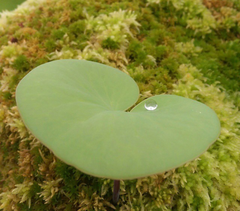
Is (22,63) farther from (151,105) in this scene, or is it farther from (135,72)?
(151,105)

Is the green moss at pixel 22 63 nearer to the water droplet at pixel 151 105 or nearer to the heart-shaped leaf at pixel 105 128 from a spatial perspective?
the heart-shaped leaf at pixel 105 128

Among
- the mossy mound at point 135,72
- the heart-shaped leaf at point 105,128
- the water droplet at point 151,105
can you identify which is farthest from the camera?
the mossy mound at point 135,72

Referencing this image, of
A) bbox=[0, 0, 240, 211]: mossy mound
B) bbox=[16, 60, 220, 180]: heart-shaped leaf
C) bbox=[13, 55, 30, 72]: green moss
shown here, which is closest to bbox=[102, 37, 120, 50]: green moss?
bbox=[0, 0, 240, 211]: mossy mound

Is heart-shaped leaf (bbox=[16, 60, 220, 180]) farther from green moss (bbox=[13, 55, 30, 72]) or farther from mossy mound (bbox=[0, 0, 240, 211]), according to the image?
green moss (bbox=[13, 55, 30, 72])

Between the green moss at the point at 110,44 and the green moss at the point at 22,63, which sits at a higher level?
the green moss at the point at 110,44

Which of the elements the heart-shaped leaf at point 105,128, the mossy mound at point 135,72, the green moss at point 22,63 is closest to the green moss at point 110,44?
the mossy mound at point 135,72

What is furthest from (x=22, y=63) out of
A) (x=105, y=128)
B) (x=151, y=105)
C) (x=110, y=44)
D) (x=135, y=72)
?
(x=105, y=128)
